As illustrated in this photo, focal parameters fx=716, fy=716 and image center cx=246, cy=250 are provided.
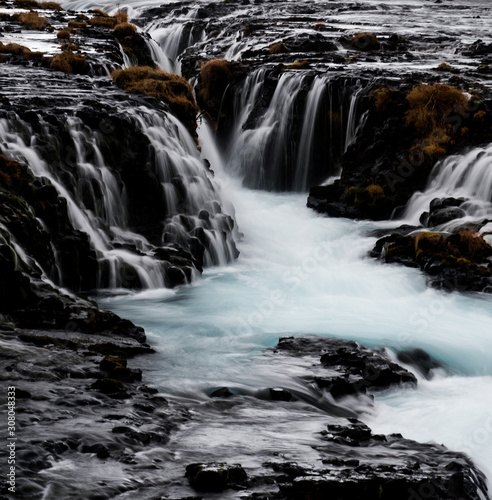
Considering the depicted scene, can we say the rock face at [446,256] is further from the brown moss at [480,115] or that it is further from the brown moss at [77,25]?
the brown moss at [77,25]

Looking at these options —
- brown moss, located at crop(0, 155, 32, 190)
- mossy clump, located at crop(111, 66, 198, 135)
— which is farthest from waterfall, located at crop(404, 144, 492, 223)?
brown moss, located at crop(0, 155, 32, 190)

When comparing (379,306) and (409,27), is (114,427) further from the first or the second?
(409,27)

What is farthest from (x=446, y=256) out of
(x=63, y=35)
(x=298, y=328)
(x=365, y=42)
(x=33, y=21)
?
(x=33, y=21)

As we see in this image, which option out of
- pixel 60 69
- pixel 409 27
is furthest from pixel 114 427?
pixel 409 27

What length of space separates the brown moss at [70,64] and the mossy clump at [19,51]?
47.5 inches

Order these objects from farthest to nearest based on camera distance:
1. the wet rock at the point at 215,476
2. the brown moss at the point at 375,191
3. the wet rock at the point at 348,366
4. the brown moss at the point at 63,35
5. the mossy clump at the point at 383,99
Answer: the brown moss at the point at 63,35
the mossy clump at the point at 383,99
the brown moss at the point at 375,191
the wet rock at the point at 348,366
the wet rock at the point at 215,476

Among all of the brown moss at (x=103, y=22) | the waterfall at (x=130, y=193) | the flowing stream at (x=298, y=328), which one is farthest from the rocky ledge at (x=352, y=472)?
the brown moss at (x=103, y=22)

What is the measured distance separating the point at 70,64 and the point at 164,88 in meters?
4.29

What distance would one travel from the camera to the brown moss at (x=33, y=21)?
32312 mm

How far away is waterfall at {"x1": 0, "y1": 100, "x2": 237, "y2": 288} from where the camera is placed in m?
15.2

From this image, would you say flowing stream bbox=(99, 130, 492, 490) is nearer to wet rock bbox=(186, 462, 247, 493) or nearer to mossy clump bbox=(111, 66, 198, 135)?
wet rock bbox=(186, 462, 247, 493)

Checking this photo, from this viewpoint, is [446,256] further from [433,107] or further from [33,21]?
[33,21]

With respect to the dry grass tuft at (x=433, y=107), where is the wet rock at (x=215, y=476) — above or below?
below

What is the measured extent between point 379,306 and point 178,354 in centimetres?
540
